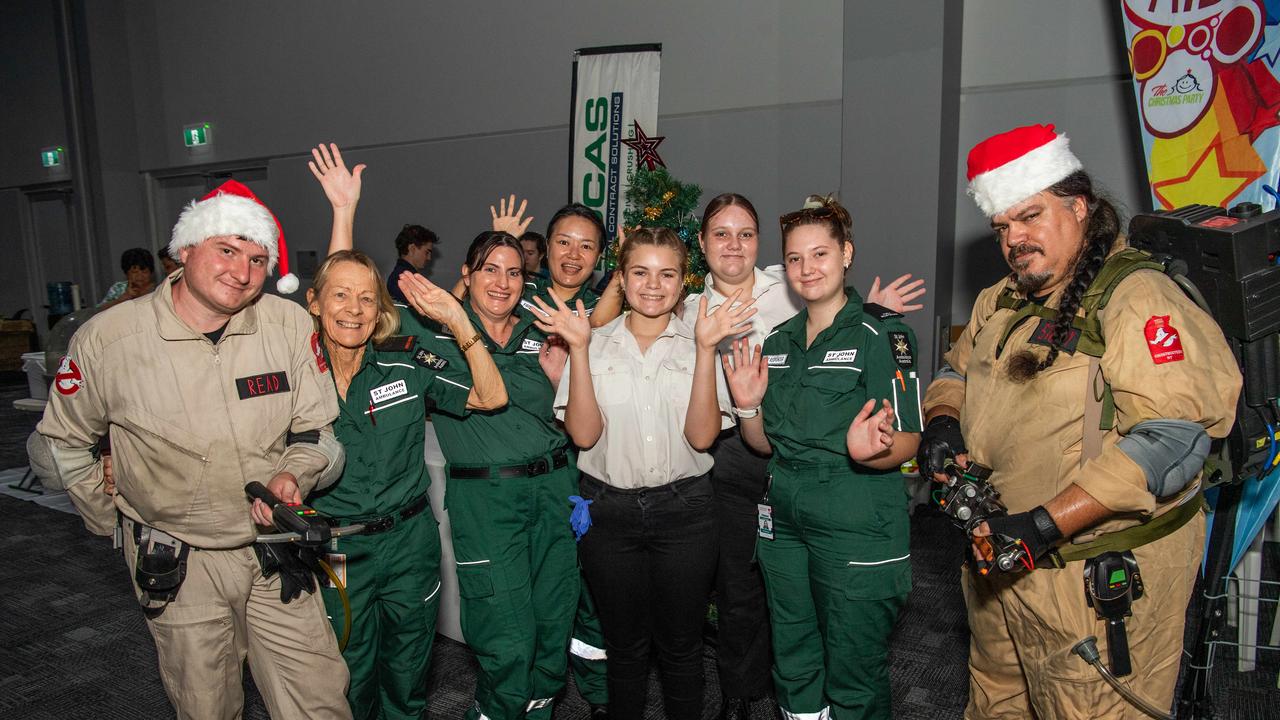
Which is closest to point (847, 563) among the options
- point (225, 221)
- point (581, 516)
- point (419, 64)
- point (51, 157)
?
point (581, 516)

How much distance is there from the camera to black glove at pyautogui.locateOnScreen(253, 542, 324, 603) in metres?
1.95

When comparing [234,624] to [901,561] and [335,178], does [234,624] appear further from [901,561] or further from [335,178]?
[901,561]

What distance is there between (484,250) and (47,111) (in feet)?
37.5

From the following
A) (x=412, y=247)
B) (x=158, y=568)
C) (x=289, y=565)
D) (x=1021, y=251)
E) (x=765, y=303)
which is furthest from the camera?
(x=412, y=247)

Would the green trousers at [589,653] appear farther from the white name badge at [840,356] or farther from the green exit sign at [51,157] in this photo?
the green exit sign at [51,157]

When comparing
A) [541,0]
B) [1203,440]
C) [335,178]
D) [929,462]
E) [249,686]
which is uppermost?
[541,0]

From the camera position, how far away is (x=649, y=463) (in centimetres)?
225

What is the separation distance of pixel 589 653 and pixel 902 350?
1.51 m

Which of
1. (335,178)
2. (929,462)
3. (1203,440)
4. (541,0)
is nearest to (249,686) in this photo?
(335,178)

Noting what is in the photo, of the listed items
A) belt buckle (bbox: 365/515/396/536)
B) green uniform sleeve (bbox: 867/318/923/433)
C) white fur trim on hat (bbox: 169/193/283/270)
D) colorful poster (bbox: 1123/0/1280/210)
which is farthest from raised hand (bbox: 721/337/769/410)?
colorful poster (bbox: 1123/0/1280/210)

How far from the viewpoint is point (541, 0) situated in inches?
255

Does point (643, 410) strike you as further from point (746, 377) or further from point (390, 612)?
point (390, 612)

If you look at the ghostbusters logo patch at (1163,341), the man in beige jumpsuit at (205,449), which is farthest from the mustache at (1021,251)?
the man in beige jumpsuit at (205,449)

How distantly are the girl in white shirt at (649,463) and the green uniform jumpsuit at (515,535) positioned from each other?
15 centimetres
